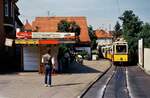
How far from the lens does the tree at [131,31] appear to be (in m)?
63.5

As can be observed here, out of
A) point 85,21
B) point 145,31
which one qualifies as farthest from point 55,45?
point 85,21

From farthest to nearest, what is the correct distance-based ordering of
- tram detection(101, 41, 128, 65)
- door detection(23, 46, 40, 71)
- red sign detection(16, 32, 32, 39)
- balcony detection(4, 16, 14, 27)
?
1. tram detection(101, 41, 128, 65)
2. balcony detection(4, 16, 14, 27)
3. door detection(23, 46, 40, 71)
4. red sign detection(16, 32, 32, 39)

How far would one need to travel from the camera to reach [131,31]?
246 feet

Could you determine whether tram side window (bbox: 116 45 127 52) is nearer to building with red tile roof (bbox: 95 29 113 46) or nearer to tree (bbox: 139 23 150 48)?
tree (bbox: 139 23 150 48)

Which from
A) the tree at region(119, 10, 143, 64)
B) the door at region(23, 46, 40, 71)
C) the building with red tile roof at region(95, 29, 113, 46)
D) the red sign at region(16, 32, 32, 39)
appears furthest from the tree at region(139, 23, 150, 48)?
the building with red tile roof at region(95, 29, 113, 46)

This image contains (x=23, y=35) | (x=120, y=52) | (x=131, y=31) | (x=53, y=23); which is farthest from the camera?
(x=53, y=23)

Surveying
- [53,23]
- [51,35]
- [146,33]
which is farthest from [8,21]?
[53,23]

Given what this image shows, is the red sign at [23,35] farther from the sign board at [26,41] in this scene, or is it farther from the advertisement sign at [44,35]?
the sign board at [26,41]

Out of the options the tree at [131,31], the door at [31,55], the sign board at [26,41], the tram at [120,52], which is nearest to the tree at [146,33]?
the tree at [131,31]

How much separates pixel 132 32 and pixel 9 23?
32.4 metres

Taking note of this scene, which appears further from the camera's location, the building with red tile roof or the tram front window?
the building with red tile roof

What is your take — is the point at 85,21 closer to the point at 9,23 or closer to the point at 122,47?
the point at 122,47

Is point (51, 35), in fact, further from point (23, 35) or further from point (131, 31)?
point (131, 31)

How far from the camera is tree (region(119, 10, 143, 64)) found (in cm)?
6346
